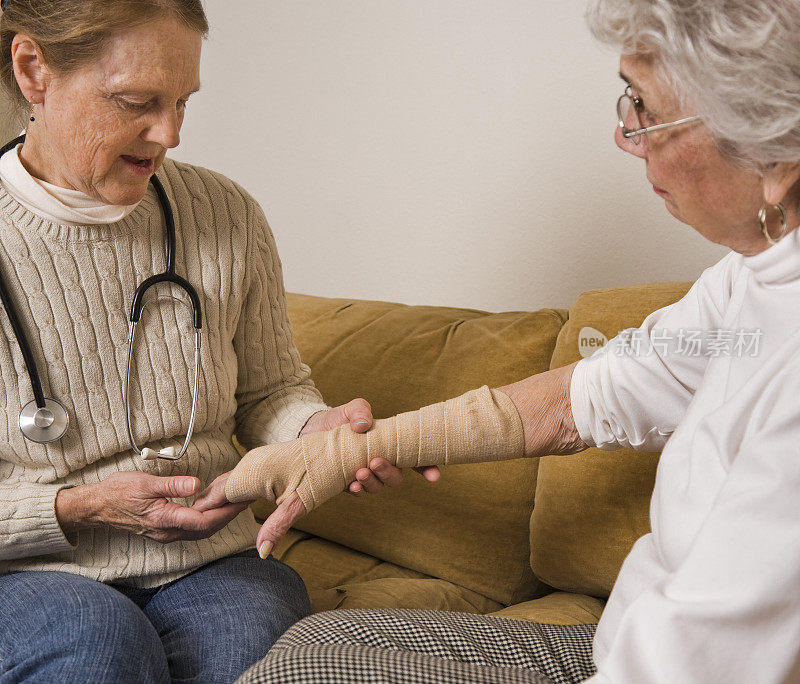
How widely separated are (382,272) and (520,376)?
73cm

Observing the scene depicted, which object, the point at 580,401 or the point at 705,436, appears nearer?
the point at 705,436

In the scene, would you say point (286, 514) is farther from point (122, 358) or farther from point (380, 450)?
point (122, 358)

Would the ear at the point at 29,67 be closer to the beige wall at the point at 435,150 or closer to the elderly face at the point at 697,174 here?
the elderly face at the point at 697,174

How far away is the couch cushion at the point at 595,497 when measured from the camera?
1.39 meters

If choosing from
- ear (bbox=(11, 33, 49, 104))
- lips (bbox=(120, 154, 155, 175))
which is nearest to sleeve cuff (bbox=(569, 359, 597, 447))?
lips (bbox=(120, 154, 155, 175))

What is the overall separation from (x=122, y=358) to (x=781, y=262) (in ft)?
2.98

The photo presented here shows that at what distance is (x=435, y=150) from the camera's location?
200 cm

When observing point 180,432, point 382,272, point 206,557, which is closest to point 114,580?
point 206,557

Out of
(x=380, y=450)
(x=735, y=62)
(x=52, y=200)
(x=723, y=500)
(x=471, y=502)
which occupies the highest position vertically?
(x=735, y=62)

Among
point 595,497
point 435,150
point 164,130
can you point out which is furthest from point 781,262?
point 435,150

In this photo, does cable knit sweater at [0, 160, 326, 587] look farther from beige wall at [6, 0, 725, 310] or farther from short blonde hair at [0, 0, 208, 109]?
beige wall at [6, 0, 725, 310]

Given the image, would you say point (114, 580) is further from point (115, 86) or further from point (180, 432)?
point (115, 86)

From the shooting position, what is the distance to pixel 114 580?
1214 millimetres

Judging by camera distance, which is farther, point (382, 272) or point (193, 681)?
point (382, 272)
